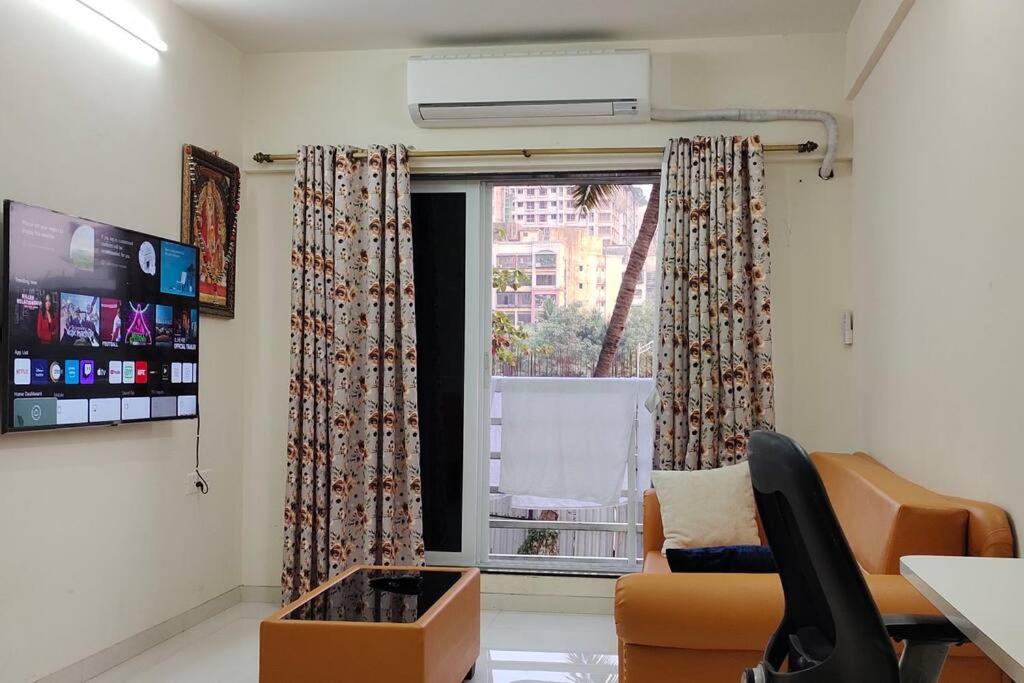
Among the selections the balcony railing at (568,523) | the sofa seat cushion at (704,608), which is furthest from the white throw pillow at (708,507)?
the sofa seat cushion at (704,608)

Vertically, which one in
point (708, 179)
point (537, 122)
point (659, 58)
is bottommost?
point (708, 179)

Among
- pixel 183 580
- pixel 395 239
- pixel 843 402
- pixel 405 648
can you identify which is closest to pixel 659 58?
pixel 395 239

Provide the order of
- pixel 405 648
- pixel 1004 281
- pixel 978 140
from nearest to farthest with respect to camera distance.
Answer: pixel 1004 281, pixel 978 140, pixel 405 648

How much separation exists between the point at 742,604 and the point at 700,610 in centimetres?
11

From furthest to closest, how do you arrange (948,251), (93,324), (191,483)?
(191,483) → (93,324) → (948,251)

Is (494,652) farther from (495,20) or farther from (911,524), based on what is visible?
(495,20)

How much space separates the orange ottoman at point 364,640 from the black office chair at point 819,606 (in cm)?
146

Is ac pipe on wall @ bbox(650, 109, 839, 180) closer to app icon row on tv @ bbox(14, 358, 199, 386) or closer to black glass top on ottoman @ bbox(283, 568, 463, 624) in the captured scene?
black glass top on ottoman @ bbox(283, 568, 463, 624)

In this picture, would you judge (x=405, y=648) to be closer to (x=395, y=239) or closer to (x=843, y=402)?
(x=395, y=239)

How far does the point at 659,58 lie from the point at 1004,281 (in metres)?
2.51

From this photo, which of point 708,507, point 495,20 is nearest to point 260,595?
point 708,507

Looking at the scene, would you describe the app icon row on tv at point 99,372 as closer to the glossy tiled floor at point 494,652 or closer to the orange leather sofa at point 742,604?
the glossy tiled floor at point 494,652

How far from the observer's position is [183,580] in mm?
4266

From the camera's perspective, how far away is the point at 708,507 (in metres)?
3.85
